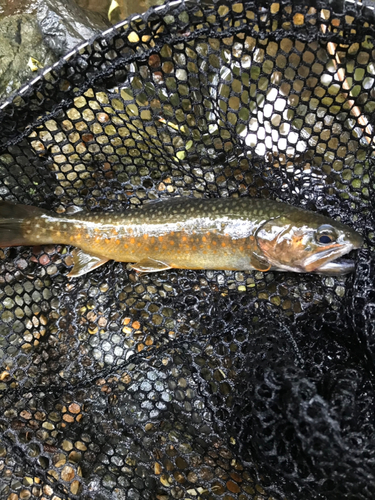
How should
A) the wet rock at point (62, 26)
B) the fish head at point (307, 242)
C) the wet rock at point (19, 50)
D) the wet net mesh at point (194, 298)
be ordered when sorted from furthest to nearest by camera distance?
the wet rock at point (62, 26)
the wet rock at point (19, 50)
the fish head at point (307, 242)
the wet net mesh at point (194, 298)

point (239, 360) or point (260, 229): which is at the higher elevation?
point (260, 229)

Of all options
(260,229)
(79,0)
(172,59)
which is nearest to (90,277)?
(260,229)

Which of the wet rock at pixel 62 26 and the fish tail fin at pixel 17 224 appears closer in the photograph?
the fish tail fin at pixel 17 224

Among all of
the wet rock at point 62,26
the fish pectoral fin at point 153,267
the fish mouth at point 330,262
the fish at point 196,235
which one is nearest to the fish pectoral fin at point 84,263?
the fish at point 196,235

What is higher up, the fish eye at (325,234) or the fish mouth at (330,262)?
the fish eye at (325,234)

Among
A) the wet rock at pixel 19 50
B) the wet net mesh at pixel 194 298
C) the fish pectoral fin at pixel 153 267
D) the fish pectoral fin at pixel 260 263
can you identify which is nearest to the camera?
the wet net mesh at pixel 194 298

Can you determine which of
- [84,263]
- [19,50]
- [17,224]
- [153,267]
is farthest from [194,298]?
[19,50]

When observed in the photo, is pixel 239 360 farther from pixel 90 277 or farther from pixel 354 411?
pixel 90 277

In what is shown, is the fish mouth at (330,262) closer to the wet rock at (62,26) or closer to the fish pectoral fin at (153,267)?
the fish pectoral fin at (153,267)

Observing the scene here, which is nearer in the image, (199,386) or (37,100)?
(37,100)
